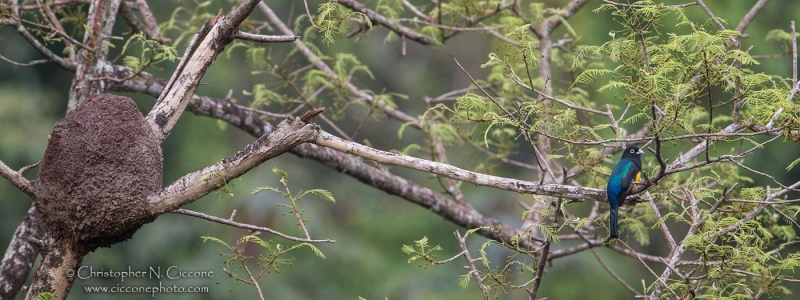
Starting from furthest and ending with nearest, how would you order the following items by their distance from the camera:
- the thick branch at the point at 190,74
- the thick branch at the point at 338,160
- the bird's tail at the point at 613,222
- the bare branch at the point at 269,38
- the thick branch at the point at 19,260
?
the thick branch at the point at 338,160 → the thick branch at the point at 19,260 → the bird's tail at the point at 613,222 → the thick branch at the point at 190,74 → the bare branch at the point at 269,38

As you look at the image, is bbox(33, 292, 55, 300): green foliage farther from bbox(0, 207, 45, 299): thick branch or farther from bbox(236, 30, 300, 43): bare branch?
bbox(236, 30, 300, 43): bare branch

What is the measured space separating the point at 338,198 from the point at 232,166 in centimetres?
1236

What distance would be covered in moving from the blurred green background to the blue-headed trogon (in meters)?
5.60

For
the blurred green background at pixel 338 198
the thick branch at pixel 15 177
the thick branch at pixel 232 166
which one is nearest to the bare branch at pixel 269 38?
the thick branch at pixel 232 166

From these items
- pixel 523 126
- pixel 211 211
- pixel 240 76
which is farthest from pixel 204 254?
pixel 523 126

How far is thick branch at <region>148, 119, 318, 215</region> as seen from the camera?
3.51m

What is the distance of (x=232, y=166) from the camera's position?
3607 millimetres

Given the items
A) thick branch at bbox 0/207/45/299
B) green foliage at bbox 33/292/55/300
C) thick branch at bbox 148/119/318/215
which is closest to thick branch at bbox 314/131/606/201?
thick branch at bbox 148/119/318/215

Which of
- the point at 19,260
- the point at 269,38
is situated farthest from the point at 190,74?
the point at 19,260

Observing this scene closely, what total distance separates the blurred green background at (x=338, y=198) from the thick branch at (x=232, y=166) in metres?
6.22

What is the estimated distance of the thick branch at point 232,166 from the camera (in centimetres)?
351

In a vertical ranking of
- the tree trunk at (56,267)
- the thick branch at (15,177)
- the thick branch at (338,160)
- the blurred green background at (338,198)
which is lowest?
the tree trunk at (56,267)

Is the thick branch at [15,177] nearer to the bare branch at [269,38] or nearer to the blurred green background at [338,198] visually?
the bare branch at [269,38]

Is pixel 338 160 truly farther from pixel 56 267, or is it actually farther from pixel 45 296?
pixel 45 296
